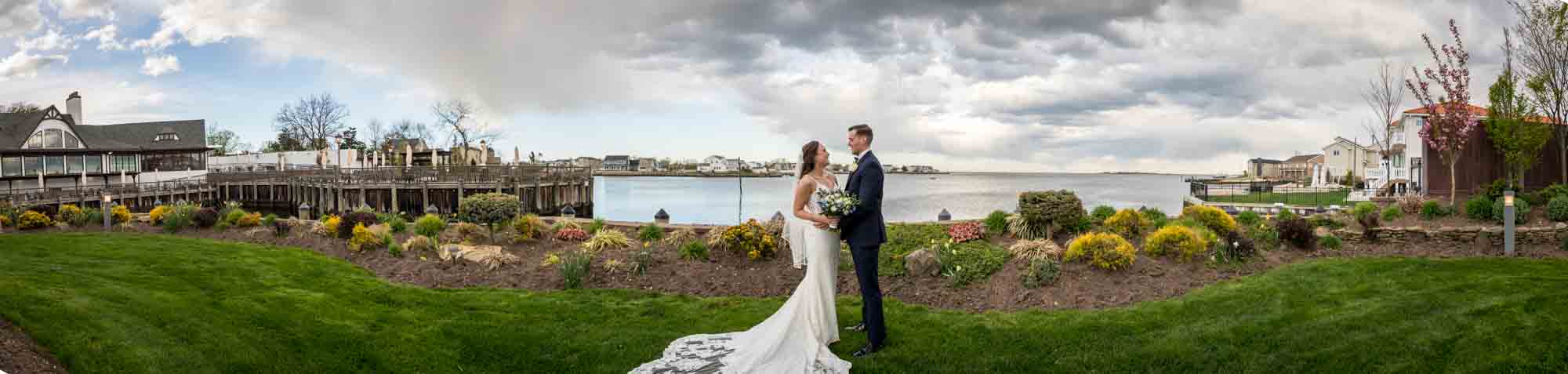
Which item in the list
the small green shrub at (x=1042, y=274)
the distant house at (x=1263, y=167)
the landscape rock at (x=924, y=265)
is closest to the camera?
the small green shrub at (x=1042, y=274)

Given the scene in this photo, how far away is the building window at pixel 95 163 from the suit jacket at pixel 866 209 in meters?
57.8

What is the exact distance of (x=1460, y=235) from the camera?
39.5 ft

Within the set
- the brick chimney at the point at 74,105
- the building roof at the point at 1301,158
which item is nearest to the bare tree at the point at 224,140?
the brick chimney at the point at 74,105

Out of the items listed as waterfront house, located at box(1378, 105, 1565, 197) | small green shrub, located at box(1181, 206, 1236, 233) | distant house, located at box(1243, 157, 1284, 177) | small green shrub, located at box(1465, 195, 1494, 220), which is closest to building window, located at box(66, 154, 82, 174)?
small green shrub, located at box(1181, 206, 1236, 233)

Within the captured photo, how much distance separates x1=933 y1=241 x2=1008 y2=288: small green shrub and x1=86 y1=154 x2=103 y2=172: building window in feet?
185

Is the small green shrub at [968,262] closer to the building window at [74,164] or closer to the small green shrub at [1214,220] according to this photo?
the small green shrub at [1214,220]

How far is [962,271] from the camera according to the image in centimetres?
912

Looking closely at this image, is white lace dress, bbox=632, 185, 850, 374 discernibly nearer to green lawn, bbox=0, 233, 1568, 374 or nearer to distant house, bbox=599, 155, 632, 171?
green lawn, bbox=0, 233, 1568, 374

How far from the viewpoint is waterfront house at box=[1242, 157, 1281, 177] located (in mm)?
100188

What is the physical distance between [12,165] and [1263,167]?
418ft

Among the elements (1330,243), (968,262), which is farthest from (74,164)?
(1330,243)

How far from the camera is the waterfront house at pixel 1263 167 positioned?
100188 millimetres

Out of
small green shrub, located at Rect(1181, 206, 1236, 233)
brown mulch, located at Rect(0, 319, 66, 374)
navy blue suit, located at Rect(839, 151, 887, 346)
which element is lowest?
brown mulch, located at Rect(0, 319, 66, 374)

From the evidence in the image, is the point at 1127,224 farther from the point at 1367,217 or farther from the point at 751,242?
the point at 751,242
